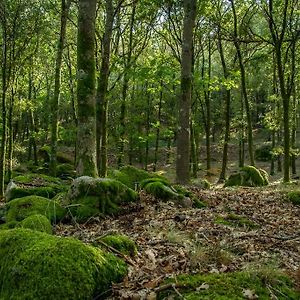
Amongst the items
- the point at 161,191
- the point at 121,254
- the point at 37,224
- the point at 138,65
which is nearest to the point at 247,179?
the point at 138,65

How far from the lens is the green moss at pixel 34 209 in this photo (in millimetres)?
6629

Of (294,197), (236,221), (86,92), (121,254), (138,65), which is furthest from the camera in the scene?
(138,65)

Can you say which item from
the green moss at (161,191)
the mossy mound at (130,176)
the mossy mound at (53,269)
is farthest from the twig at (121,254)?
the mossy mound at (130,176)

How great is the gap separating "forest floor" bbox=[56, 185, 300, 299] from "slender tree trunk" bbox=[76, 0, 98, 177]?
1.47 m

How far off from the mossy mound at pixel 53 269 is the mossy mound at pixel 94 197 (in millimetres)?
3053

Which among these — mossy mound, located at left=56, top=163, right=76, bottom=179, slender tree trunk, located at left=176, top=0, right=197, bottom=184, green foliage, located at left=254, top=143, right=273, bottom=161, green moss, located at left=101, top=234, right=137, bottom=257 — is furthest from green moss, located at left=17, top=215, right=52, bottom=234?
green foliage, located at left=254, top=143, right=273, bottom=161

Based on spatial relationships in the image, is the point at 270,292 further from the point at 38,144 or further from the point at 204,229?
the point at 38,144

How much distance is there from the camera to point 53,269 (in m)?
3.42

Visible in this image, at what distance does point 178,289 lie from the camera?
11.1 ft

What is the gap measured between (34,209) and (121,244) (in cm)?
287

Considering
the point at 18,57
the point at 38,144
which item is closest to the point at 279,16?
the point at 18,57

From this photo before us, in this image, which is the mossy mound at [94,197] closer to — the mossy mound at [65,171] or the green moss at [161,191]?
the green moss at [161,191]

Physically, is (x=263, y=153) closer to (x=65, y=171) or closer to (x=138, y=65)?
(x=65, y=171)

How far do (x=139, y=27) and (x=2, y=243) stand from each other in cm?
2311
